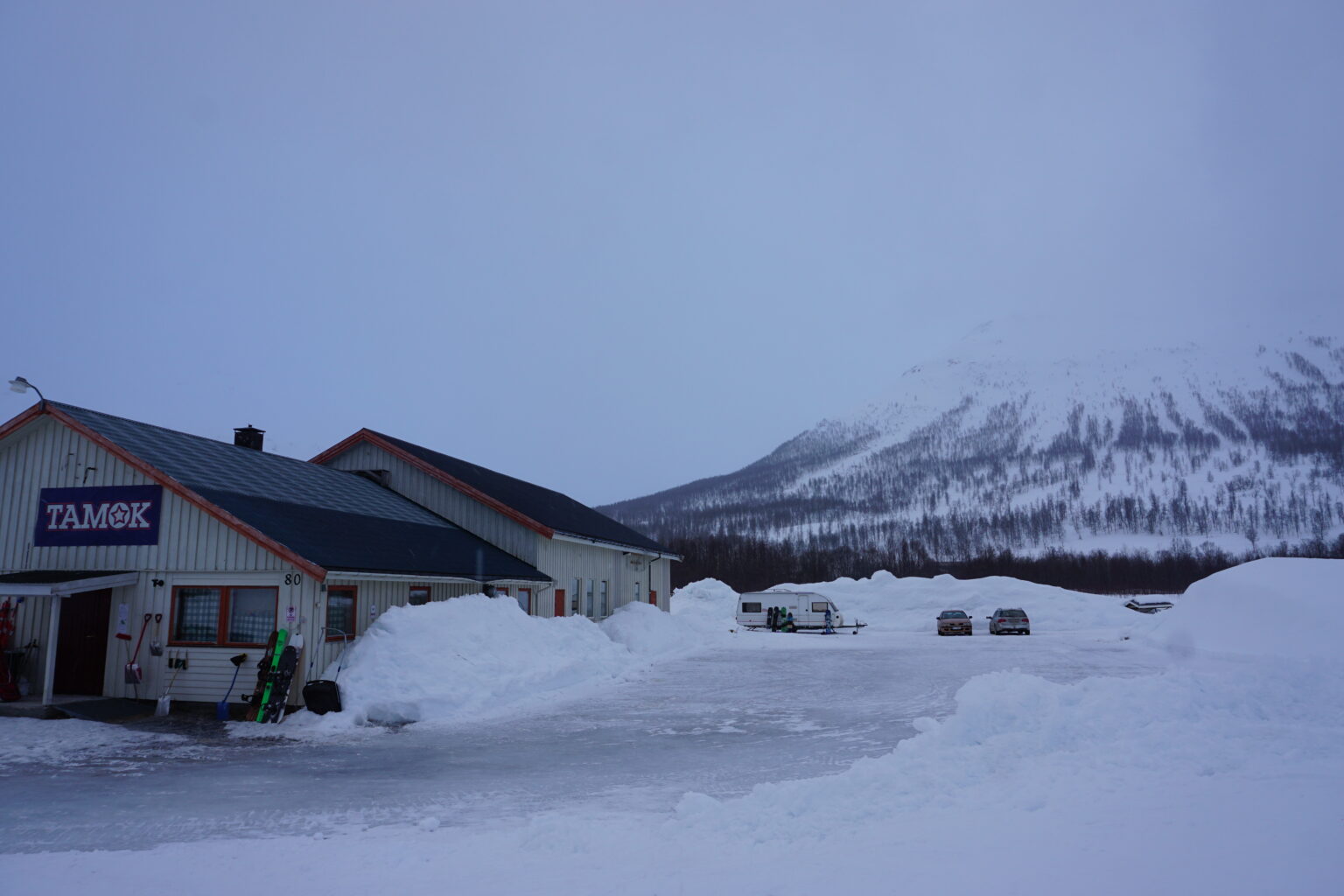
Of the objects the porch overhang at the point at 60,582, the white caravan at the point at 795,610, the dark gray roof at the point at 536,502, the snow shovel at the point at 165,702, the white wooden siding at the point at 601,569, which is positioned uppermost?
the dark gray roof at the point at 536,502

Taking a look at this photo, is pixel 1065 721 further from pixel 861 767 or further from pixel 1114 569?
pixel 1114 569

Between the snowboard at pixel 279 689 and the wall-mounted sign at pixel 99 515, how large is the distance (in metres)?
4.20

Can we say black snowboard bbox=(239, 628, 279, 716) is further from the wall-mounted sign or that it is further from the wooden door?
the wooden door

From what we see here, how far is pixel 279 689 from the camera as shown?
53.8ft

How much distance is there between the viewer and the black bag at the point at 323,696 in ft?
52.8

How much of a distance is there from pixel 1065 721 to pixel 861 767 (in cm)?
319

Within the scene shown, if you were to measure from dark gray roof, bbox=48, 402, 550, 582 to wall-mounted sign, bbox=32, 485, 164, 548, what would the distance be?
0.80 m

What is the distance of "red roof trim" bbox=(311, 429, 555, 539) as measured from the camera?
28641 millimetres

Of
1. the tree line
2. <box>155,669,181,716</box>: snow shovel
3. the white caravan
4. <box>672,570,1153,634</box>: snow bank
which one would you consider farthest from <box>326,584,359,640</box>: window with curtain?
the tree line

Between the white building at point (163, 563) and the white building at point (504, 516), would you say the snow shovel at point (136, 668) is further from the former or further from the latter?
the white building at point (504, 516)

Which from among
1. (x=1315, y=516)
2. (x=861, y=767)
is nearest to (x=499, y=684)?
(x=861, y=767)

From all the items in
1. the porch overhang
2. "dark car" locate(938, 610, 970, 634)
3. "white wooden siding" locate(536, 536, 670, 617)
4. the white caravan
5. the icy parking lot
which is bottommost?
the icy parking lot

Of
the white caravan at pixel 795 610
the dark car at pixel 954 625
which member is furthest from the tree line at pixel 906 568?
the dark car at pixel 954 625

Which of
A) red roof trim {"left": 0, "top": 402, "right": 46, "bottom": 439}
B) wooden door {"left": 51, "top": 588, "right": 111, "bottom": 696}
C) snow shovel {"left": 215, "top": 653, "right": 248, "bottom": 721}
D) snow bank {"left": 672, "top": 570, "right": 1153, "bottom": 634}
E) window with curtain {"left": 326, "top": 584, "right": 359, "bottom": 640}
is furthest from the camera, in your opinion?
snow bank {"left": 672, "top": 570, "right": 1153, "bottom": 634}
